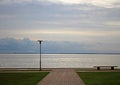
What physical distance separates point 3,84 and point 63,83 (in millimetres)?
4539

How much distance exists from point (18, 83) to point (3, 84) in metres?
1.18

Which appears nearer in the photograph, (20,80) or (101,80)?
(101,80)

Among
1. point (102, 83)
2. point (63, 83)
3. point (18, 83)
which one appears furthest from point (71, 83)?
point (18, 83)

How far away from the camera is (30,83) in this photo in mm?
26453

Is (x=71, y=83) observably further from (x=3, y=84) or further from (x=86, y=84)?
(x=3, y=84)

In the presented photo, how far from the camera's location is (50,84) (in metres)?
25.0

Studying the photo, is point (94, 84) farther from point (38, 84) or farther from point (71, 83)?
point (38, 84)

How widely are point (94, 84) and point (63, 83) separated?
2332mm

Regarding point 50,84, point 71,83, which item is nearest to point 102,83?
point 71,83

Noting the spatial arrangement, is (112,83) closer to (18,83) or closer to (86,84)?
(86,84)

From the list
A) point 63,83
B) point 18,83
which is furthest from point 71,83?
point 18,83

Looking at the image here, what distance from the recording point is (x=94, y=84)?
1016 inches

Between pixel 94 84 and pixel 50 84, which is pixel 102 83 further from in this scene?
pixel 50 84

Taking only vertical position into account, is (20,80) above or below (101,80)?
above
